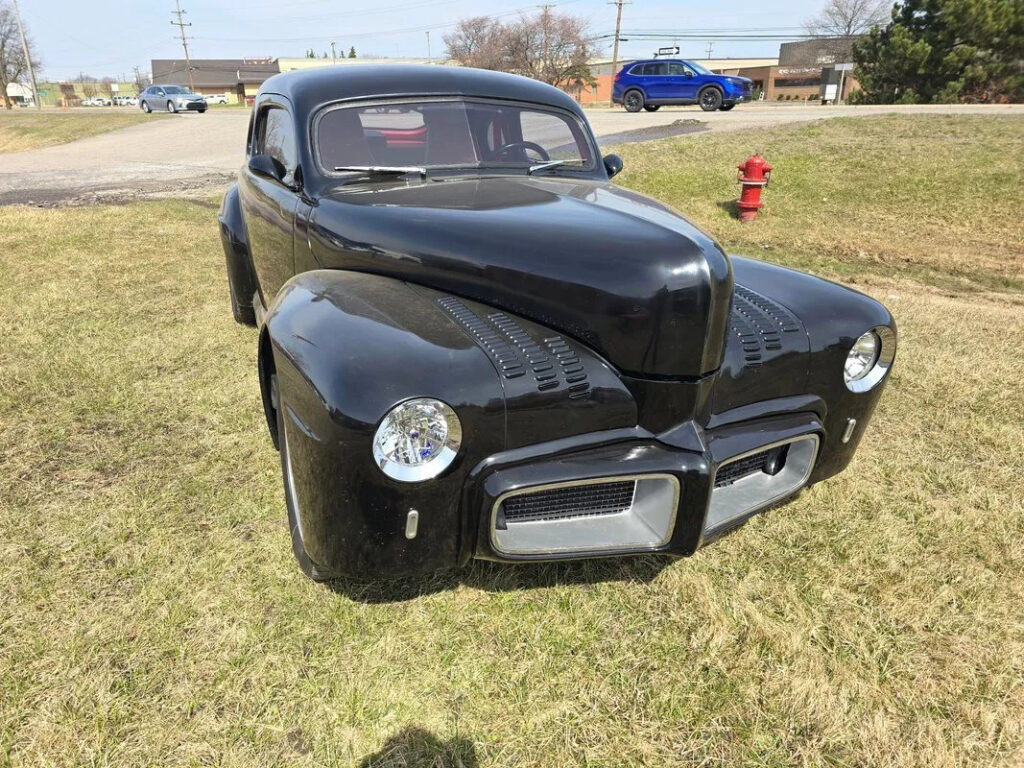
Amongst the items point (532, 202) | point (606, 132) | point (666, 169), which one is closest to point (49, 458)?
point (532, 202)

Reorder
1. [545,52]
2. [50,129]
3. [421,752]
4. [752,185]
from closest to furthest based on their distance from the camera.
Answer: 1. [421,752]
2. [752,185]
3. [50,129]
4. [545,52]

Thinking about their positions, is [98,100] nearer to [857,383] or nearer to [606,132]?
[606,132]

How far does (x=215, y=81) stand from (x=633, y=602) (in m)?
86.0

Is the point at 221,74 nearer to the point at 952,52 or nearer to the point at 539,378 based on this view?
the point at 952,52

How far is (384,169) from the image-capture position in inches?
113

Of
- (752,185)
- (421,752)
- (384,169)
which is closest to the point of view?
(421,752)

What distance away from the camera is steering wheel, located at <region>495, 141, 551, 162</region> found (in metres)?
3.15

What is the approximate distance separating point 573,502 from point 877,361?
1.37 m

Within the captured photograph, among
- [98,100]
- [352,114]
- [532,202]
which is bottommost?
[98,100]

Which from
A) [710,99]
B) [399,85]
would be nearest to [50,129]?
[710,99]

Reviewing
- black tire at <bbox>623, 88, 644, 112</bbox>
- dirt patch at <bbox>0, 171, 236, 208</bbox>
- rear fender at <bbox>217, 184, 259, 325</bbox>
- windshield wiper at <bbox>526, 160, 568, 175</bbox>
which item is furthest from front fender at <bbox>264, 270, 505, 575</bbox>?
black tire at <bbox>623, 88, 644, 112</bbox>

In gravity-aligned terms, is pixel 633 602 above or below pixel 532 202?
below

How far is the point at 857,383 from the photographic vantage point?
2.44 metres

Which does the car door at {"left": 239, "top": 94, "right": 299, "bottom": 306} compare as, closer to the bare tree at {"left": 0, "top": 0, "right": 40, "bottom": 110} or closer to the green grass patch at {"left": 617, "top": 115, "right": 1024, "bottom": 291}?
the green grass patch at {"left": 617, "top": 115, "right": 1024, "bottom": 291}
